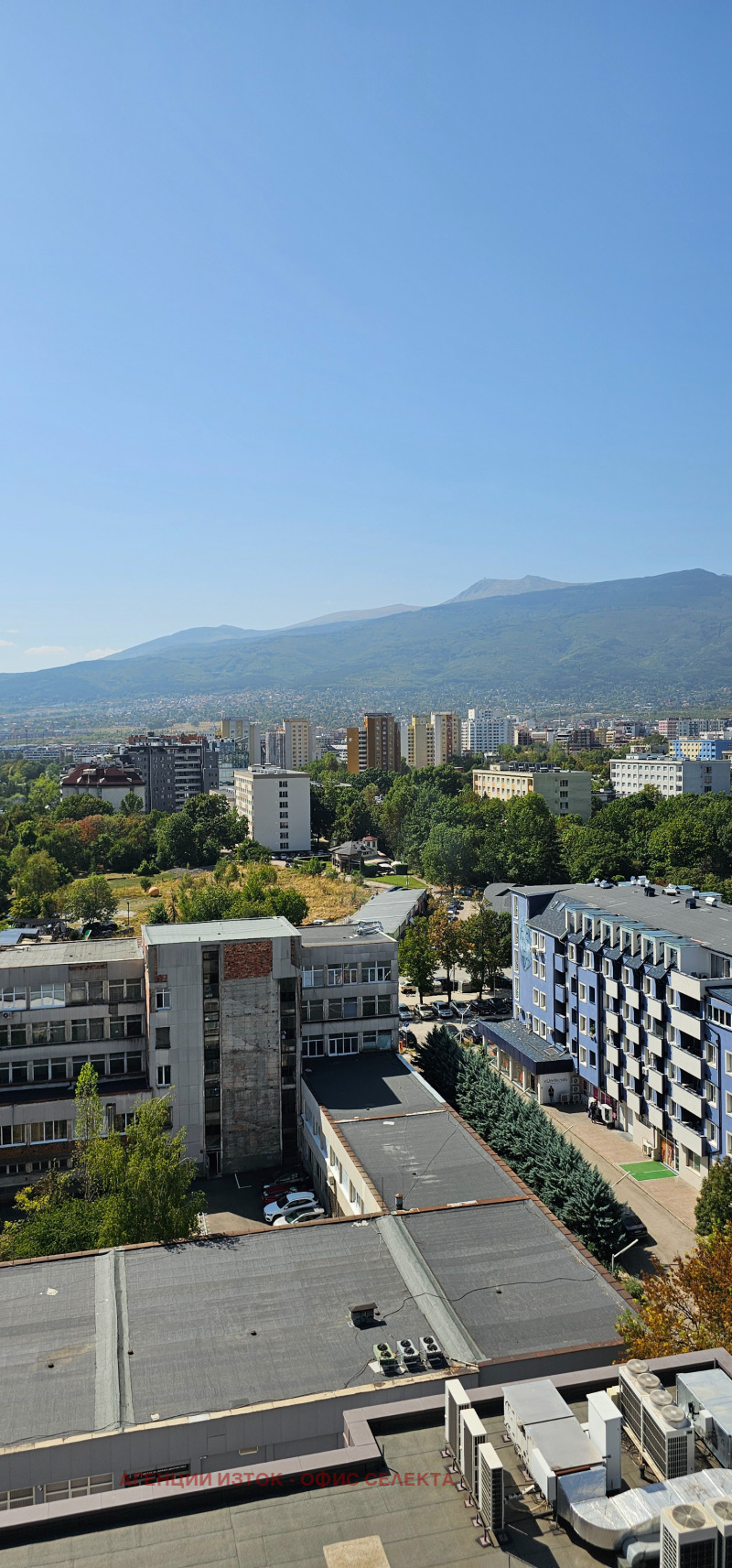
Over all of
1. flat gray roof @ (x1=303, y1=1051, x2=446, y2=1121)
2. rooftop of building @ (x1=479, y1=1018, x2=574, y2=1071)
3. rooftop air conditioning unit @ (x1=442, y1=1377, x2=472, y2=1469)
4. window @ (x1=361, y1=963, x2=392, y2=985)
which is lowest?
rooftop of building @ (x1=479, y1=1018, x2=574, y2=1071)

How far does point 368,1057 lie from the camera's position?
32.4 m

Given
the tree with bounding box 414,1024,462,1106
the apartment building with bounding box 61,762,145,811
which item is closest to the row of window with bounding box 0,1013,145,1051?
the tree with bounding box 414,1024,462,1106

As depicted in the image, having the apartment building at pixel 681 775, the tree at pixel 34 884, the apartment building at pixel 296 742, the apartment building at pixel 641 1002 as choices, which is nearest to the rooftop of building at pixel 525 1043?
the apartment building at pixel 641 1002

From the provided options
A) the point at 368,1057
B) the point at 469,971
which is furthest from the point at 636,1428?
the point at 469,971

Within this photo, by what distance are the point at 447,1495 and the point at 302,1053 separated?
22.1 meters

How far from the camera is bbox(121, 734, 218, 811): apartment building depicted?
431 feet

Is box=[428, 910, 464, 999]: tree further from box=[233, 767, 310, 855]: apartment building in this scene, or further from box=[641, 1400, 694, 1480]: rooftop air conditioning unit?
box=[233, 767, 310, 855]: apartment building

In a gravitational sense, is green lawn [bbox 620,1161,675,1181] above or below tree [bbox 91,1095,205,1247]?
below

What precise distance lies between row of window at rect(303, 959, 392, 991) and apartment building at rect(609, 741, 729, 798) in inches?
3415

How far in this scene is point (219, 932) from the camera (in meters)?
30.4

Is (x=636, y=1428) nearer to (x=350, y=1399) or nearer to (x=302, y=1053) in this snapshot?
(x=350, y=1399)

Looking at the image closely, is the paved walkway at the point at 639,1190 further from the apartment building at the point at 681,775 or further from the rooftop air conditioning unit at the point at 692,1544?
the apartment building at the point at 681,775

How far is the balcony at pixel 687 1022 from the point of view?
92.2 feet

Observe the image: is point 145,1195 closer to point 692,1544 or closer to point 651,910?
point 692,1544
